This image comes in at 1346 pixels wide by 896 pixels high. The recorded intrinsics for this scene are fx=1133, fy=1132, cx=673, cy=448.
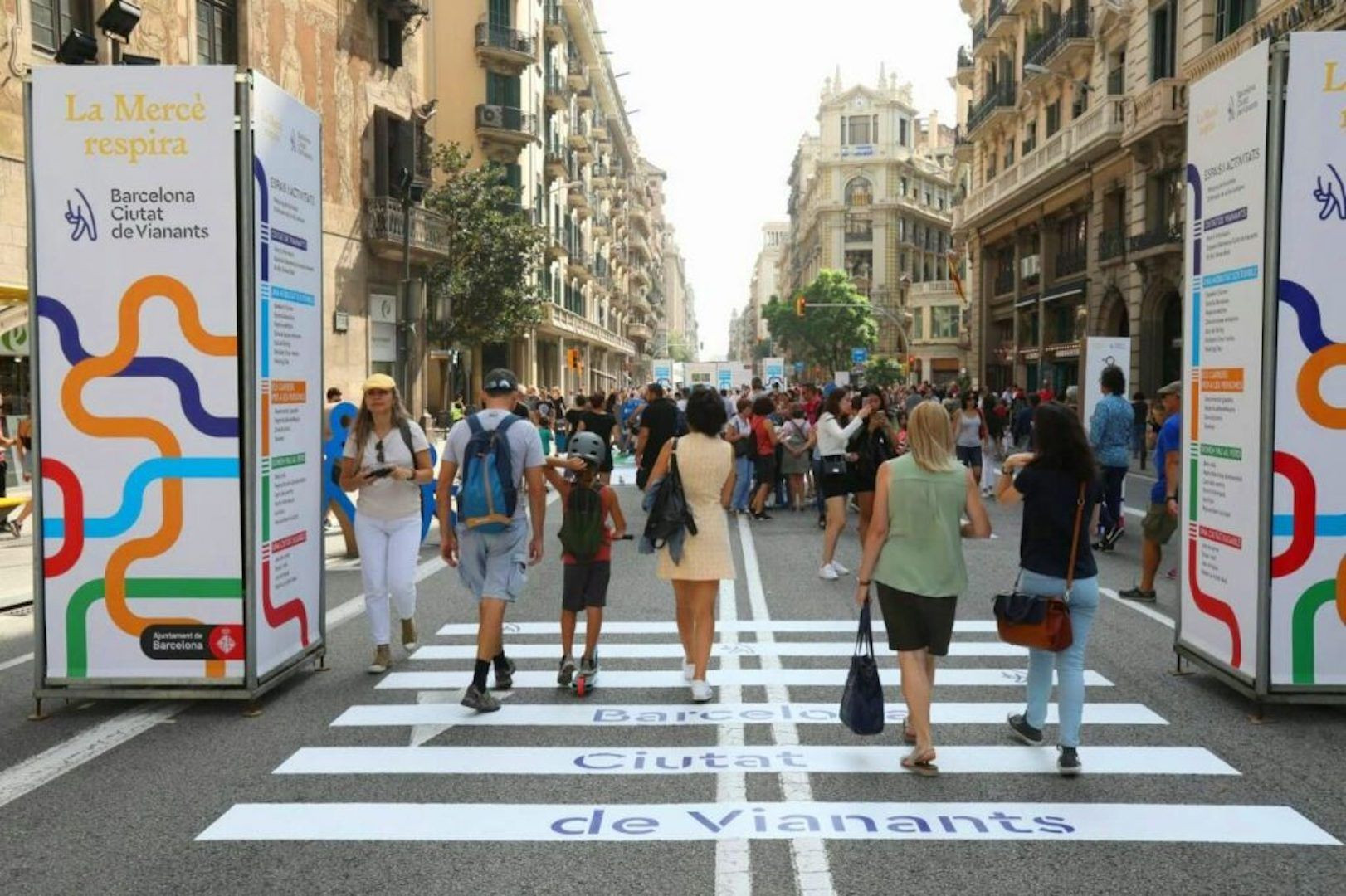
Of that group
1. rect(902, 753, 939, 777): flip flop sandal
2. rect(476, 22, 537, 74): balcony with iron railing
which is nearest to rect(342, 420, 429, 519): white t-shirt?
rect(902, 753, 939, 777): flip flop sandal

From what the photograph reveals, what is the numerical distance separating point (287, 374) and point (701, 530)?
257cm

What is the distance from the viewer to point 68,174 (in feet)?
19.7

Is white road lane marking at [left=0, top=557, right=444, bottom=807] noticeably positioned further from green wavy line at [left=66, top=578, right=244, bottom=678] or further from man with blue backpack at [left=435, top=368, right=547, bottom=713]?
man with blue backpack at [left=435, top=368, right=547, bottom=713]

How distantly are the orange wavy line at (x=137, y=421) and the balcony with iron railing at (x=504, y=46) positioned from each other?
39.4 meters

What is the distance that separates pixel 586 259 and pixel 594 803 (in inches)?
2332

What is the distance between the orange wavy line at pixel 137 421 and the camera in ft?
19.9

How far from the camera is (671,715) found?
621 centimetres

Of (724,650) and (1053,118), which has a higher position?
(1053,118)

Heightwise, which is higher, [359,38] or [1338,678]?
[359,38]

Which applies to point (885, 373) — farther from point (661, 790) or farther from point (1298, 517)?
point (661, 790)

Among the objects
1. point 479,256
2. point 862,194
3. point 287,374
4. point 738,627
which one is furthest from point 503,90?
point 862,194

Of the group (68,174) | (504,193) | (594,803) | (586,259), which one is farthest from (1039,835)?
(586,259)

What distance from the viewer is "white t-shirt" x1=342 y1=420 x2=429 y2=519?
23.5 feet

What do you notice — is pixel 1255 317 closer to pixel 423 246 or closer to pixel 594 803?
pixel 594 803
